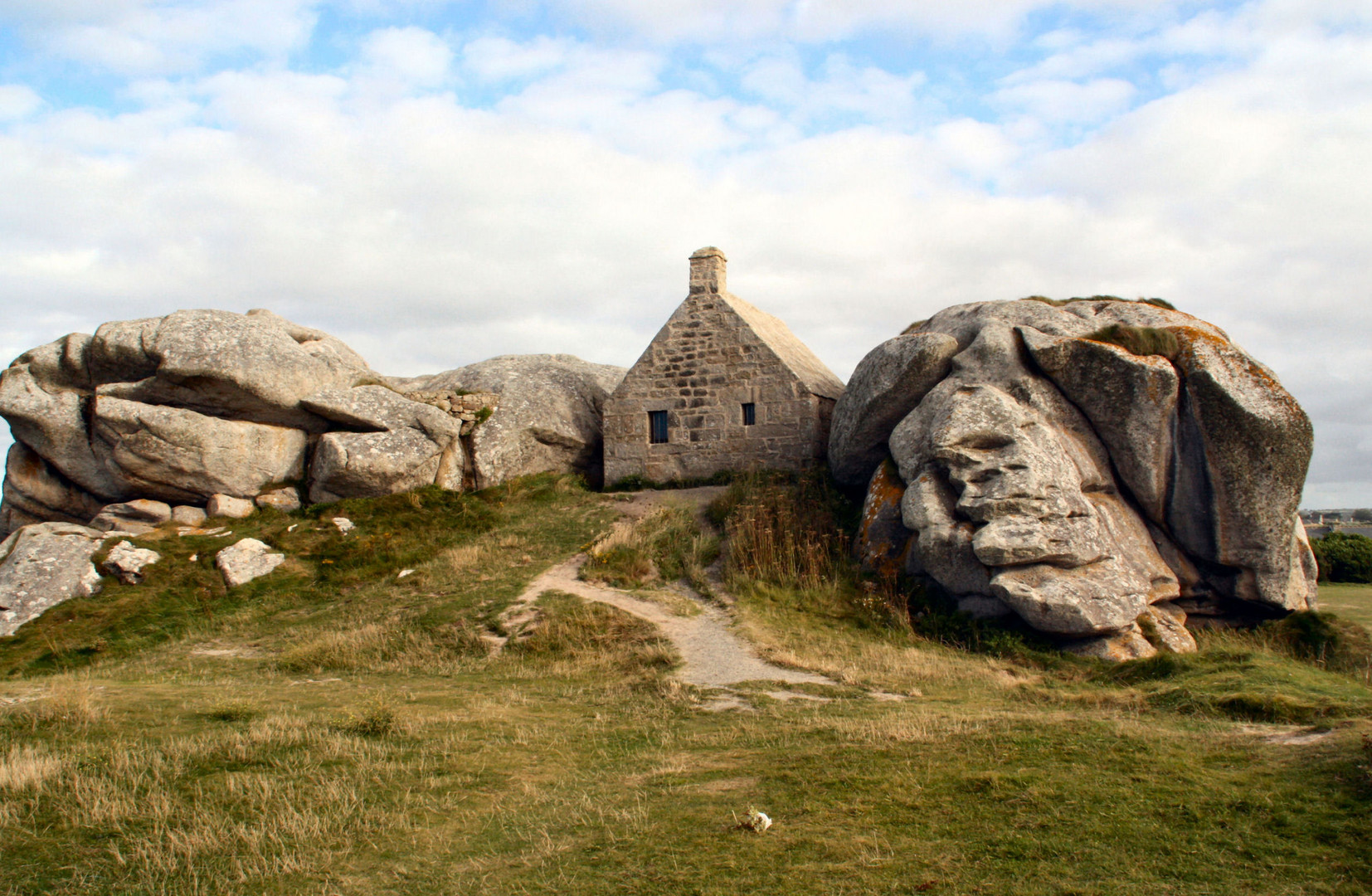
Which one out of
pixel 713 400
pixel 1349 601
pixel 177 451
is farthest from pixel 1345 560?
pixel 177 451

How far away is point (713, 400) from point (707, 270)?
311cm

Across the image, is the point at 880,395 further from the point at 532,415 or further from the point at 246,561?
the point at 246,561

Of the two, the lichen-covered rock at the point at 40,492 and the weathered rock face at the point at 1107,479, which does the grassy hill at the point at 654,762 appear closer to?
the weathered rock face at the point at 1107,479

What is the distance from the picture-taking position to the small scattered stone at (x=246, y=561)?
48.4ft

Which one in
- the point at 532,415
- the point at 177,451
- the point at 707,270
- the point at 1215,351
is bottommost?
the point at 177,451

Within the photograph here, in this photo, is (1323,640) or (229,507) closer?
(1323,640)

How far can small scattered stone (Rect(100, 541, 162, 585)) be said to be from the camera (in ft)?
47.3

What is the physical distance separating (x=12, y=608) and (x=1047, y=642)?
15443 mm

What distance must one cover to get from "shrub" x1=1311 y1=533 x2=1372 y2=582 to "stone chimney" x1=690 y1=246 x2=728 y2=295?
586 inches

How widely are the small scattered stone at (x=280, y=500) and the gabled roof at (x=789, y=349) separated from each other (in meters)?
10.1

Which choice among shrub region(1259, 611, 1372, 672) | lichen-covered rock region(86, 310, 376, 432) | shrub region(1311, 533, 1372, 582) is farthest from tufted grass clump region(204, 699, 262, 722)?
shrub region(1311, 533, 1372, 582)

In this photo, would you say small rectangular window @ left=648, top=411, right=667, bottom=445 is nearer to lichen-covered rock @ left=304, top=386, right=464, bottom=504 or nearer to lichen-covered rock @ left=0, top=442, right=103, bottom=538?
lichen-covered rock @ left=304, top=386, right=464, bottom=504

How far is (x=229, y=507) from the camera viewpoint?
17.2 meters

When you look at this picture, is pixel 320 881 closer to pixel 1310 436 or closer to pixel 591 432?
pixel 1310 436
